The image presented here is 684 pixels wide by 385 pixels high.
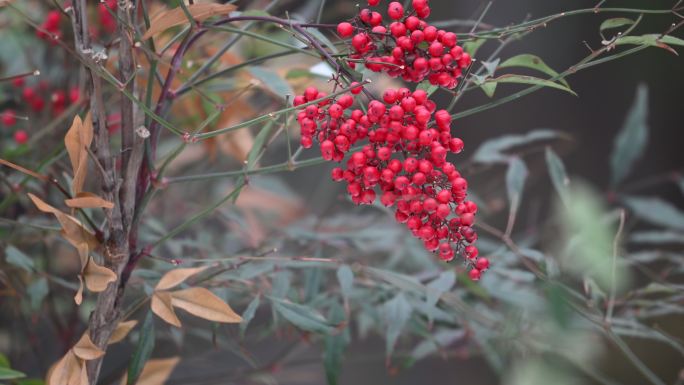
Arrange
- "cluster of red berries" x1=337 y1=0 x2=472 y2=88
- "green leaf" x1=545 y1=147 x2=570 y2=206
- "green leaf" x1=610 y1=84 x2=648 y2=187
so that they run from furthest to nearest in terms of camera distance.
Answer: "green leaf" x1=610 y1=84 x2=648 y2=187 → "green leaf" x1=545 y1=147 x2=570 y2=206 → "cluster of red berries" x1=337 y1=0 x2=472 y2=88

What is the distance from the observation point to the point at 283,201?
1000 millimetres

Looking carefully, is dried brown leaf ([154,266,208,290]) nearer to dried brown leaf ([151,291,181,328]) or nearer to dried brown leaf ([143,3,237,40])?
dried brown leaf ([151,291,181,328])

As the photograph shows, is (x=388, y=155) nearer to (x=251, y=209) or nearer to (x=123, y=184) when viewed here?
(x=123, y=184)

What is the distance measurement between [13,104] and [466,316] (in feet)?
1.51

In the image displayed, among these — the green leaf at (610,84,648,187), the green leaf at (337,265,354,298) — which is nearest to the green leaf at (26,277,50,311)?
the green leaf at (337,265,354,298)

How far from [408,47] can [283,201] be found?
63cm

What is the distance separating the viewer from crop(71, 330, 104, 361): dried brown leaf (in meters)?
0.43

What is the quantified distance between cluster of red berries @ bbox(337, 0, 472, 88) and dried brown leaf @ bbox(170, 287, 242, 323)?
0.16 meters

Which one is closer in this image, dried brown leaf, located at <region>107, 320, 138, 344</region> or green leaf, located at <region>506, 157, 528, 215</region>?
dried brown leaf, located at <region>107, 320, 138, 344</region>

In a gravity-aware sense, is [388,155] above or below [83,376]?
above

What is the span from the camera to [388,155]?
0.38 m

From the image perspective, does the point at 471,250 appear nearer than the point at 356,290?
Yes

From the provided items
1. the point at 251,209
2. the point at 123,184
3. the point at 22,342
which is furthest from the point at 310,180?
the point at 123,184

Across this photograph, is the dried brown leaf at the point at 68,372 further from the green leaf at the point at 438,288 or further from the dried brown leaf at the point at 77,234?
the green leaf at the point at 438,288
